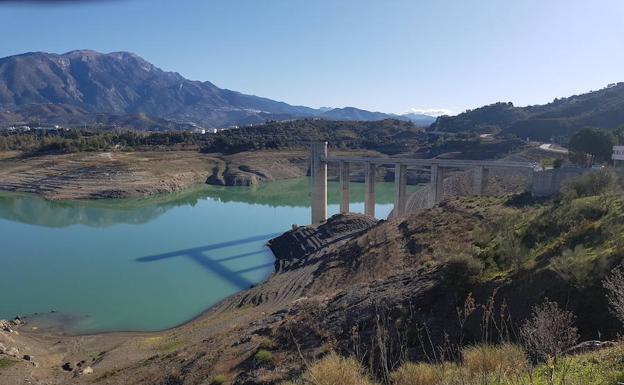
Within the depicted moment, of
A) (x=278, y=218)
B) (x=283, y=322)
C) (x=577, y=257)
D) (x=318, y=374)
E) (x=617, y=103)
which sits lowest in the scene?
(x=278, y=218)

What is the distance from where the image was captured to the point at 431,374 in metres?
4.90

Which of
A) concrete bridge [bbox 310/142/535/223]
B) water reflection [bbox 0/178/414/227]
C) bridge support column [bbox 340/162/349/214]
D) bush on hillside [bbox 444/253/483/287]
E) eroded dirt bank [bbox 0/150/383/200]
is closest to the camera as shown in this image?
bush on hillside [bbox 444/253/483/287]

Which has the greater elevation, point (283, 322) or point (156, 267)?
point (283, 322)

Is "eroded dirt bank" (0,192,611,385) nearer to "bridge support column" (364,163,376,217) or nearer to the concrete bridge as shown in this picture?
the concrete bridge

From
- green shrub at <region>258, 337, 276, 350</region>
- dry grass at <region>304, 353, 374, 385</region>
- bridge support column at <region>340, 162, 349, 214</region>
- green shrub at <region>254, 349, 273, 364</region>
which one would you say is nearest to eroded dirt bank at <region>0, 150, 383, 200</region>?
bridge support column at <region>340, 162, 349, 214</region>

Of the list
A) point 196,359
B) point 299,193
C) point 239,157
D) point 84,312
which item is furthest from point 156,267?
point 239,157

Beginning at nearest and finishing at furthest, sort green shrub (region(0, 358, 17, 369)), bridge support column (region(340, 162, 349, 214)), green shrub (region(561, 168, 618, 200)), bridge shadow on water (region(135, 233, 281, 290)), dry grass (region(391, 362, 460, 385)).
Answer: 1. dry grass (region(391, 362, 460, 385))
2. green shrub (region(0, 358, 17, 369))
3. green shrub (region(561, 168, 618, 200))
4. bridge shadow on water (region(135, 233, 281, 290))
5. bridge support column (region(340, 162, 349, 214))

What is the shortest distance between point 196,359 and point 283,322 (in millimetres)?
2096

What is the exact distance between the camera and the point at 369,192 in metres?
36.0

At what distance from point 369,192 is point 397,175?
3047 mm

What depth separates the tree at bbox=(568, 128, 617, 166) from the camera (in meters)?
28.7

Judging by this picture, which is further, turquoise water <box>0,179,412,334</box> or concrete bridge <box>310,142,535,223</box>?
concrete bridge <box>310,142,535,223</box>

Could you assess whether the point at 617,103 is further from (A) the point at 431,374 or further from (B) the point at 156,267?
(A) the point at 431,374

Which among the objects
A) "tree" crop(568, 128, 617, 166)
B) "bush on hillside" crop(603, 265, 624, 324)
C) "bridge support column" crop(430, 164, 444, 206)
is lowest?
"bridge support column" crop(430, 164, 444, 206)
